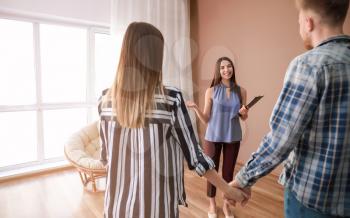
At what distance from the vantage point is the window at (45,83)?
3.36 metres

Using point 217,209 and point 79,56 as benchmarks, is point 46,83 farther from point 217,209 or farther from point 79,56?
point 217,209

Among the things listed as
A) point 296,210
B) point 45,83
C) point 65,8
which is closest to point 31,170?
point 45,83

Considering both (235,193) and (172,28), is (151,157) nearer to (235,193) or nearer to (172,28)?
(235,193)

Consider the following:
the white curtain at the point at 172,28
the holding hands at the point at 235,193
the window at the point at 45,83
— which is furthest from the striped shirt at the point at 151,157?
the white curtain at the point at 172,28

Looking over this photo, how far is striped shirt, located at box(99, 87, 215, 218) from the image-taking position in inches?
37.0

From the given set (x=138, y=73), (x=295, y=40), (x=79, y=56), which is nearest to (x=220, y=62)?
(x=295, y=40)

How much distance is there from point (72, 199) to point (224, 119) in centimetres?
182

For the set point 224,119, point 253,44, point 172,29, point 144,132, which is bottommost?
point 224,119

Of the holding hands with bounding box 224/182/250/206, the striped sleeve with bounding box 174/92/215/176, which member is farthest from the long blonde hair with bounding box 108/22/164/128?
the holding hands with bounding box 224/182/250/206

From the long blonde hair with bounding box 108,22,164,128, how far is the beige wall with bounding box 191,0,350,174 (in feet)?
8.90

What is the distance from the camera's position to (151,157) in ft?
3.09

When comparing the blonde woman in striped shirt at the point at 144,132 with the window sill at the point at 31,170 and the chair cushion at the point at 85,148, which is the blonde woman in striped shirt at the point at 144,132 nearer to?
the chair cushion at the point at 85,148

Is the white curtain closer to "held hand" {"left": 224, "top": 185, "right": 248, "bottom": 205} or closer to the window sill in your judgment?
the window sill

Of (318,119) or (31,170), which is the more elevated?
(318,119)
